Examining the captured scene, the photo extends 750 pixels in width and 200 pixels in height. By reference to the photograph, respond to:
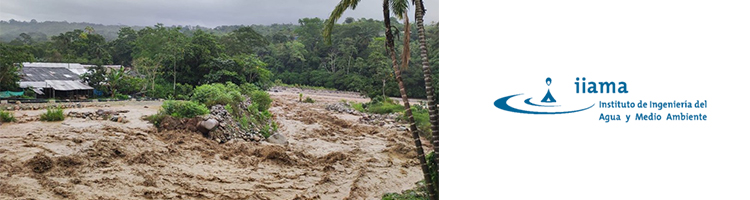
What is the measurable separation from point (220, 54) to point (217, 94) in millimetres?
1313

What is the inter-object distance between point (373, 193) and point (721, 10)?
514 cm

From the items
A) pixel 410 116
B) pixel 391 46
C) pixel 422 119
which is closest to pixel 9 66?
pixel 391 46

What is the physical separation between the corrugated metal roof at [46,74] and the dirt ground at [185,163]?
0.53m

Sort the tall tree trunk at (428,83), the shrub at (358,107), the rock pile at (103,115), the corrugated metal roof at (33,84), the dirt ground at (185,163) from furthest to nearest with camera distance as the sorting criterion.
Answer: the shrub at (358,107), the rock pile at (103,115), the corrugated metal roof at (33,84), the dirt ground at (185,163), the tall tree trunk at (428,83)

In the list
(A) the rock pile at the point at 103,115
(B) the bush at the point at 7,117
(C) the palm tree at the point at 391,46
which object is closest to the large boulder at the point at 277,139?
(A) the rock pile at the point at 103,115

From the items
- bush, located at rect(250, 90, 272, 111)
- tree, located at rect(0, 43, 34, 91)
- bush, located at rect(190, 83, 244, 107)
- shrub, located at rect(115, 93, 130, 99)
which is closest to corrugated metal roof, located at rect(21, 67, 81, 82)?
tree, located at rect(0, 43, 34, 91)

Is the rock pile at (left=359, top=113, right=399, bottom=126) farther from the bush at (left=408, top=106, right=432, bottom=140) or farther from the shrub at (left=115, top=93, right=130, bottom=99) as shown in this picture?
the shrub at (left=115, top=93, right=130, bottom=99)

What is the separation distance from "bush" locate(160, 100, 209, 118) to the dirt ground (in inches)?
15.6

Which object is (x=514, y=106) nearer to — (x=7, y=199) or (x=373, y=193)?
(x=373, y=193)

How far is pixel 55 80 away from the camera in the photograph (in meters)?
7.10

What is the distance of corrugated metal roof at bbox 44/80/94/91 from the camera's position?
6.98 meters

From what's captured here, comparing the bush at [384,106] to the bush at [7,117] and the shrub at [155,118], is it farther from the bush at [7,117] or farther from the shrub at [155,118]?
the bush at [7,117]

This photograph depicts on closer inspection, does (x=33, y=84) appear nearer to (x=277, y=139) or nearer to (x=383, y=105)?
(x=277, y=139)

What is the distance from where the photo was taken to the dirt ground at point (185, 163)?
19.0ft
